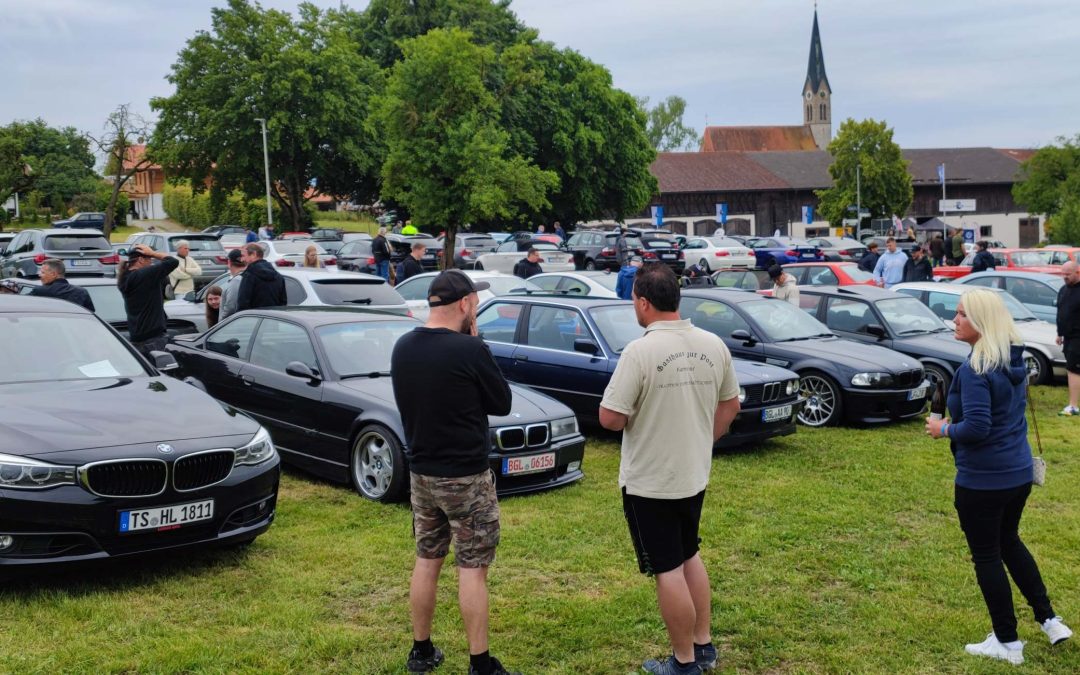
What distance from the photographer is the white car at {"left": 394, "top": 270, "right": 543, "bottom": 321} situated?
51.3 ft

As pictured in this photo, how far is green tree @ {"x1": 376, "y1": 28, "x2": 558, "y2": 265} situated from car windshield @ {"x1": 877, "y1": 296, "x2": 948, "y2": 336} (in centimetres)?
2024

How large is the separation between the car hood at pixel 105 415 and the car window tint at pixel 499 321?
466 cm

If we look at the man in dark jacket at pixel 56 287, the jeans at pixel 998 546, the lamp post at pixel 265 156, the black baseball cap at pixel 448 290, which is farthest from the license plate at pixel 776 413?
the lamp post at pixel 265 156

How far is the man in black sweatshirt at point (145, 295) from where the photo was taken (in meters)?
10.1

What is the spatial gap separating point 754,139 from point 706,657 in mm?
115423

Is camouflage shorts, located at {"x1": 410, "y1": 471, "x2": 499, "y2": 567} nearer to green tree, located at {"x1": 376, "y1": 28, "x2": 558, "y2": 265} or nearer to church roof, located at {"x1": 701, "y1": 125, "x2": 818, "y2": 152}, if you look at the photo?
green tree, located at {"x1": 376, "y1": 28, "x2": 558, "y2": 265}

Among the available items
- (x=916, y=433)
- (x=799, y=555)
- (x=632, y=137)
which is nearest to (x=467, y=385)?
(x=799, y=555)

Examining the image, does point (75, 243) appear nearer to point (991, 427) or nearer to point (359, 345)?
point (359, 345)

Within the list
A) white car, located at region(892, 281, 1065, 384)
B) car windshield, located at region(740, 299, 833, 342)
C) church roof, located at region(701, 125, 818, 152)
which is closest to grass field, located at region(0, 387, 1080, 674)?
car windshield, located at region(740, 299, 833, 342)

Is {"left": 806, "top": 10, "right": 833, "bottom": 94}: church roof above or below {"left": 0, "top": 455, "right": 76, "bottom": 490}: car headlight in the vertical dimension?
above

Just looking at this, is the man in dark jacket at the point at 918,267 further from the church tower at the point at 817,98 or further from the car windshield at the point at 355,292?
the church tower at the point at 817,98

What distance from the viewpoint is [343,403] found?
315 inches

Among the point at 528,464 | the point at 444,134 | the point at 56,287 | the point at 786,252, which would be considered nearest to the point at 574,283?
the point at 56,287

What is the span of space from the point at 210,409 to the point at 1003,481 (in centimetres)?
451
